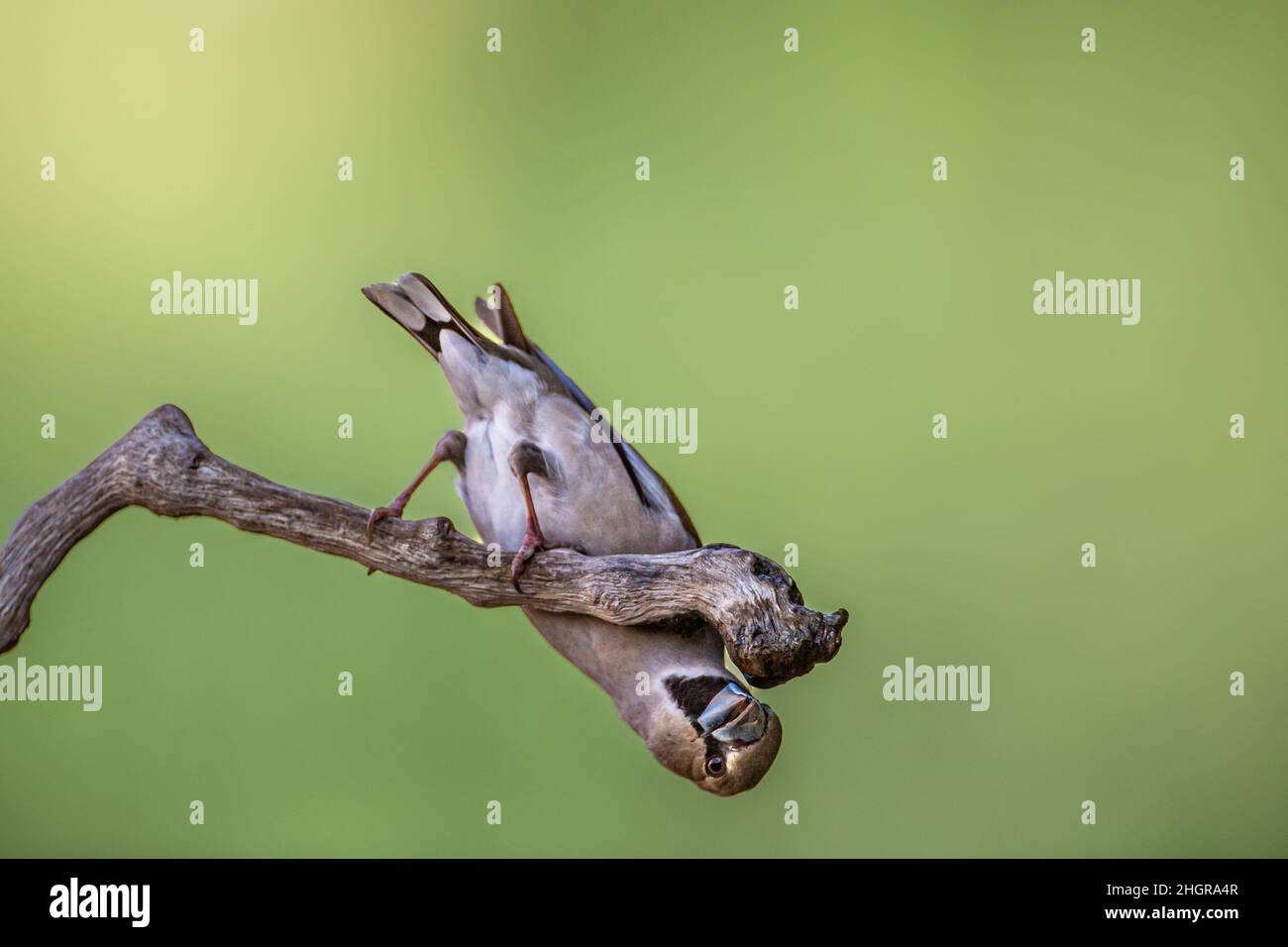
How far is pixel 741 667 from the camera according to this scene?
2.30 meters

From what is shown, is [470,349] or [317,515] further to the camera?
[470,349]

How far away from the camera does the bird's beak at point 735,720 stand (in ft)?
7.79

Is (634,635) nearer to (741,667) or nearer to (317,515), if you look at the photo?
(741,667)

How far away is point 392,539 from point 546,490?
0.32 m

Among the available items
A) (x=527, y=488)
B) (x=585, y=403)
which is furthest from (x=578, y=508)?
(x=585, y=403)

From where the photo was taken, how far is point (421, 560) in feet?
7.88

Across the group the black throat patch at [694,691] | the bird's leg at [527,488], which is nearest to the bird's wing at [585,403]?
the bird's leg at [527,488]

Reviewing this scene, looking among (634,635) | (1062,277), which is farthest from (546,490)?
(1062,277)

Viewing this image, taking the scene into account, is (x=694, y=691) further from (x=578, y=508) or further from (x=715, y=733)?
(x=578, y=508)

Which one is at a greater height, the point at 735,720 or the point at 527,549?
the point at 527,549

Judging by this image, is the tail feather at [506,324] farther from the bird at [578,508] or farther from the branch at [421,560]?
the branch at [421,560]

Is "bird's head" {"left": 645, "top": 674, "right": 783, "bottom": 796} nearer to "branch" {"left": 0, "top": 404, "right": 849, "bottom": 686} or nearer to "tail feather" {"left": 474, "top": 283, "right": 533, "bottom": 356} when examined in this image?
"branch" {"left": 0, "top": 404, "right": 849, "bottom": 686}

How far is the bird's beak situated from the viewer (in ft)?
7.79

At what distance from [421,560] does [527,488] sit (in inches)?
9.6
